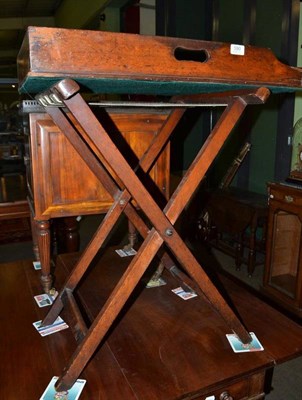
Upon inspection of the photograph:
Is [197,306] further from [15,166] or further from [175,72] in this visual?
[15,166]

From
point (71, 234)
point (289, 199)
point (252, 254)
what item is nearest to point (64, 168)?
point (71, 234)

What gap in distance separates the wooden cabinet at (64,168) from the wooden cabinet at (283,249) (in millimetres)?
1200

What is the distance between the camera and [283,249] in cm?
257

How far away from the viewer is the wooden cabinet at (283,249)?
231 cm

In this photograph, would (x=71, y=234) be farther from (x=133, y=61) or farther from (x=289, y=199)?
(x=133, y=61)

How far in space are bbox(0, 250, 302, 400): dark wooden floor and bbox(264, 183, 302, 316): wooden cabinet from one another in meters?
1.11

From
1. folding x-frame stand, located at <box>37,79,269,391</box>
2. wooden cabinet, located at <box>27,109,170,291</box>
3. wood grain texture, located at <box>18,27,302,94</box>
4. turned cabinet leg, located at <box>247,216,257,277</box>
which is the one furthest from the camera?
turned cabinet leg, located at <box>247,216,257,277</box>

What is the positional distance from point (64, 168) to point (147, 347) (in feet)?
2.42

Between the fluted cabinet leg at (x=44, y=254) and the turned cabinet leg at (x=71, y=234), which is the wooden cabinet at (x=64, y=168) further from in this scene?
the turned cabinet leg at (x=71, y=234)

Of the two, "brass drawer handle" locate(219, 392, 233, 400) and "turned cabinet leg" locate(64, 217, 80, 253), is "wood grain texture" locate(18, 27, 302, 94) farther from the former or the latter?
"turned cabinet leg" locate(64, 217, 80, 253)

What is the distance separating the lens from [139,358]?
1007mm

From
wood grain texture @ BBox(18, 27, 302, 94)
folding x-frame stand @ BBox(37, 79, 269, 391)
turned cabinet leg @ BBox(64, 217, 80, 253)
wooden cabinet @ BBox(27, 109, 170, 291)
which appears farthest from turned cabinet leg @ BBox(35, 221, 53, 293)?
turned cabinet leg @ BBox(64, 217, 80, 253)

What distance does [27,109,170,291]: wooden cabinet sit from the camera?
133cm

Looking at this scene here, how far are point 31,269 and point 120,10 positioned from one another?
15.5 ft
